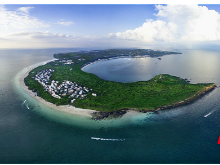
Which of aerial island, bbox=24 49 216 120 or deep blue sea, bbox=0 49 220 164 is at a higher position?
aerial island, bbox=24 49 216 120

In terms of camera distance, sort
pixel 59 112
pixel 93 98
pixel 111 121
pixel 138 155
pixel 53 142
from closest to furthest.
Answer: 1. pixel 138 155
2. pixel 53 142
3. pixel 111 121
4. pixel 59 112
5. pixel 93 98

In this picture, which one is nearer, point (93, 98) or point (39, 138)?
point (39, 138)

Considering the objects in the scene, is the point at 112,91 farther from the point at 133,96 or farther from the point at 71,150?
the point at 71,150

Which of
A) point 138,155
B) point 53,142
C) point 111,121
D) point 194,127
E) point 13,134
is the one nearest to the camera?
point 138,155

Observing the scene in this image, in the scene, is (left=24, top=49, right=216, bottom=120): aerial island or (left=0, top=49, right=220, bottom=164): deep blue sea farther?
(left=24, top=49, right=216, bottom=120): aerial island

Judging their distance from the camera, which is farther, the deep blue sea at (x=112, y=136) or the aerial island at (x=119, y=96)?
the aerial island at (x=119, y=96)

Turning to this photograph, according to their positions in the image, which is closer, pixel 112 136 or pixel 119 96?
pixel 112 136

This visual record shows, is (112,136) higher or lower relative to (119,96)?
lower

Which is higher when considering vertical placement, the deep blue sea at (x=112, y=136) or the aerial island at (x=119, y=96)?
the aerial island at (x=119, y=96)
